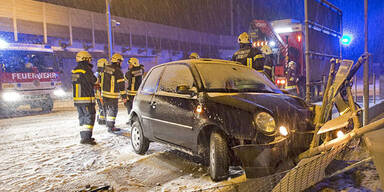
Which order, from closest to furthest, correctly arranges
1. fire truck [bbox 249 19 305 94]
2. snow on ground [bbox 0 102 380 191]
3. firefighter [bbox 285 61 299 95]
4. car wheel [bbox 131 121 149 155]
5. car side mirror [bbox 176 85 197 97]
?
snow on ground [bbox 0 102 380 191]
car side mirror [bbox 176 85 197 97]
car wheel [bbox 131 121 149 155]
firefighter [bbox 285 61 299 95]
fire truck [bbox 249 19 305 94]

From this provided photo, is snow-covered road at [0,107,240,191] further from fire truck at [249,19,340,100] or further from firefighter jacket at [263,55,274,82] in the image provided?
fire truck at [249,19,340,100]

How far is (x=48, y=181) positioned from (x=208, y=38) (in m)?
34.7

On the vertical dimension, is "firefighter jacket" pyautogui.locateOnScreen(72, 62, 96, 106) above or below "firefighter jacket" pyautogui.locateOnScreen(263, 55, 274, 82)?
below

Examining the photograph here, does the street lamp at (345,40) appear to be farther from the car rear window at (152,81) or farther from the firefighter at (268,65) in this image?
the car rear window at (152,81)

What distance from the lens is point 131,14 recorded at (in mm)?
30219

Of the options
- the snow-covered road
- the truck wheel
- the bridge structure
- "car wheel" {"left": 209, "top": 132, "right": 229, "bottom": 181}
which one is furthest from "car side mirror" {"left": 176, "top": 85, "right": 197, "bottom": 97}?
the bridge structure

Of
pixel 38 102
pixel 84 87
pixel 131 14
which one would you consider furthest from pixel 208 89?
pixel 131 14

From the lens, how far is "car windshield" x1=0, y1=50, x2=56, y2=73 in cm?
1134

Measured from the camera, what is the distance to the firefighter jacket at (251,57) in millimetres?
7031

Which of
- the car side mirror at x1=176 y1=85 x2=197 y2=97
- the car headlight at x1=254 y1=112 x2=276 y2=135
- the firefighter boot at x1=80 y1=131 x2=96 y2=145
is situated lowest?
the firefighter boot at x1=80 y1=131 x2=96 y2=145

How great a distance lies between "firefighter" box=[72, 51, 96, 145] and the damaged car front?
3233 mm

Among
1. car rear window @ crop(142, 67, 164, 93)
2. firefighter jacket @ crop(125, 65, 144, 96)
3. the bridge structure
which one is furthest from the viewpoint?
the bridge structure

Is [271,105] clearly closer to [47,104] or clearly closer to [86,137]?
[86,137]

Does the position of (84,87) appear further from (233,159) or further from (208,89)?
(233,159)
